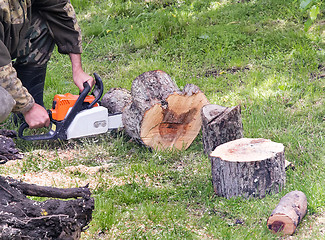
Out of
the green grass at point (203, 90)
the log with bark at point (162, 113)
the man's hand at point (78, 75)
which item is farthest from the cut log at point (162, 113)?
the man's hand at point (78, 75)

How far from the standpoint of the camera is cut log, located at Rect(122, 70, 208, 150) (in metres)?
4.13

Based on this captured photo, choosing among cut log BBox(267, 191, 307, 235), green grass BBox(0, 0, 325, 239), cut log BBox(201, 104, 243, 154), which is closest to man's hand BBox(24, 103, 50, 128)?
green grass BBox(0, 0, 325, 239)

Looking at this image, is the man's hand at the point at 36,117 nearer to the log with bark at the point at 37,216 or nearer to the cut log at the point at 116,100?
the cut log at the point at 116,100

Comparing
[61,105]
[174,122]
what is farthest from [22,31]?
[174,122]

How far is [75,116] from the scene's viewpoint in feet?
13.6

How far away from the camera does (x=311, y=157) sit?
3746 mm

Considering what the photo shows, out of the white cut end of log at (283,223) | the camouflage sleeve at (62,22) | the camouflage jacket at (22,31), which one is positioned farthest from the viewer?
the camouflage sleeve at (62,22)

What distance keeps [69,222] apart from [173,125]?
2.24 metres

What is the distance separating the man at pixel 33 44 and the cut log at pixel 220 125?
113 centimetres

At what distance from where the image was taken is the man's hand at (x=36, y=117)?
3.74 m

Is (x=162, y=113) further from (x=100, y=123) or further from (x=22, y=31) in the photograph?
(x=22, y=31)

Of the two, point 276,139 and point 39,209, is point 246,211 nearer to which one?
point 276,139

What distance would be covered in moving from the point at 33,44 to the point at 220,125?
2054 mm

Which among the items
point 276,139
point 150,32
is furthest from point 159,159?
point 150,32
